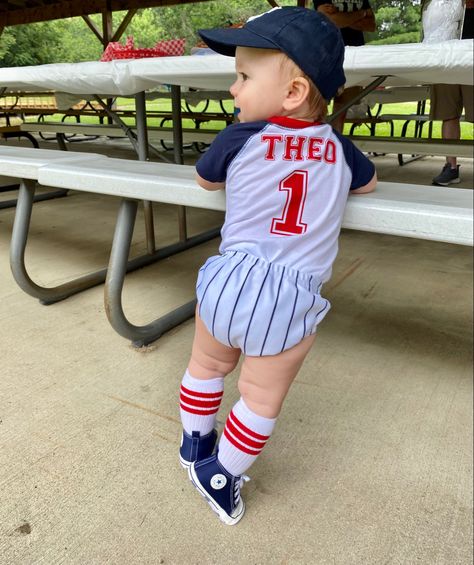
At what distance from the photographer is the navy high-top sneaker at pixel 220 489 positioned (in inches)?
32.8

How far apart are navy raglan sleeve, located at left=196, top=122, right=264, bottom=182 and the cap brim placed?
0.11 m

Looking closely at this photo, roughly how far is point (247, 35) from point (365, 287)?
129 centimetres

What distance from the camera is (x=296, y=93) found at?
741 mm

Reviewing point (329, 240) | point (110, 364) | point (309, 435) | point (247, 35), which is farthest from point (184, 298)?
point (247, 35)

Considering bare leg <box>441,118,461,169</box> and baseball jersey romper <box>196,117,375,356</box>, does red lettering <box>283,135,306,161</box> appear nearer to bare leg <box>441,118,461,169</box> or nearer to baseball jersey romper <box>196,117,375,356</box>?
baseball jersey romper <box>196,117,375,356</box>

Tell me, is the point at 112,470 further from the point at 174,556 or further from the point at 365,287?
the point at 365,287

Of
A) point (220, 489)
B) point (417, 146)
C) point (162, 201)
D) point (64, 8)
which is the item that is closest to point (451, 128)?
point (417, 146)

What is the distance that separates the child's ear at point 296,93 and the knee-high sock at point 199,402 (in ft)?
1.62

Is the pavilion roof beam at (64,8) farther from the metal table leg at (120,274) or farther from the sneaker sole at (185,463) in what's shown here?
the sneaker sole at (185,463)

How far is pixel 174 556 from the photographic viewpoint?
780 millimetres

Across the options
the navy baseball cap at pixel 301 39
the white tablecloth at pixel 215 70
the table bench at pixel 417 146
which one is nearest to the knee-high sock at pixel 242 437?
the navy baseball cap at pixel 301 39

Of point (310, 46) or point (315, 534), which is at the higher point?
point (310, 46)

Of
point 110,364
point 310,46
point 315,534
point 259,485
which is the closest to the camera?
→ point 310,46

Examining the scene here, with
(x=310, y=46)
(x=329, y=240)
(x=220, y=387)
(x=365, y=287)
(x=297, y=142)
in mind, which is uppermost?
(x=310, y=46)
